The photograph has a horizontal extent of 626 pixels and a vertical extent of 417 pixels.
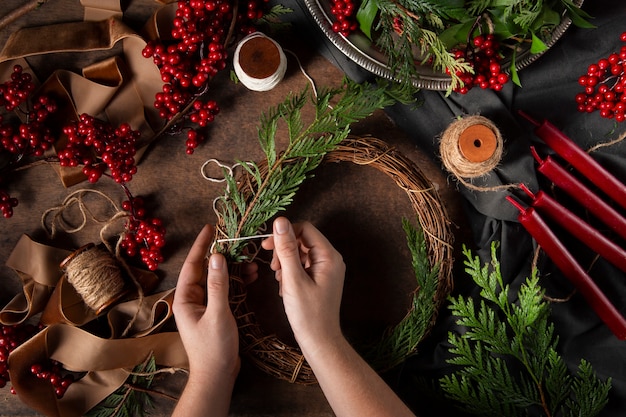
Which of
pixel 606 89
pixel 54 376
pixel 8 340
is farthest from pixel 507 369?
pixel 8 340

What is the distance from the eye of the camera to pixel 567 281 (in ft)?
5.66

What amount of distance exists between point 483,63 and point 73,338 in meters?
1.42

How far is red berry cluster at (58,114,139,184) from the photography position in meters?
1.68

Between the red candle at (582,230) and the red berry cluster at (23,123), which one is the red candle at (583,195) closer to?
the red candle at (582,230)

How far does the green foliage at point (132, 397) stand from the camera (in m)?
1.74

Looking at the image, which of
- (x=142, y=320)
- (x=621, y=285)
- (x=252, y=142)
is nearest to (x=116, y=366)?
(x=142, y=320)

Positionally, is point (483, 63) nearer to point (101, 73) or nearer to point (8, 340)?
point (101, 73)

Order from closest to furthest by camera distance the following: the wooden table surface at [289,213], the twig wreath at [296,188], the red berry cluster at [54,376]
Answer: the twig wreath at [296,188]
the red berry cluster at [54,376]
the wooden table surface at [289,213]

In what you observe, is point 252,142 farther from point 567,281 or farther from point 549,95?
point 567,281

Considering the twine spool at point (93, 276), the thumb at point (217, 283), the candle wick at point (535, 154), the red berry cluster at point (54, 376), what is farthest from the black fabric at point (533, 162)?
the red berry cluster at point (54, 376)

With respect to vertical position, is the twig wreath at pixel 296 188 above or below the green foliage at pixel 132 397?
→ above

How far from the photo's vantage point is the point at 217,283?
1536 mm

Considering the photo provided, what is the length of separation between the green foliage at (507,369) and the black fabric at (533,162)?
82 mm

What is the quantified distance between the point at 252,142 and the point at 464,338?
0.87 m
